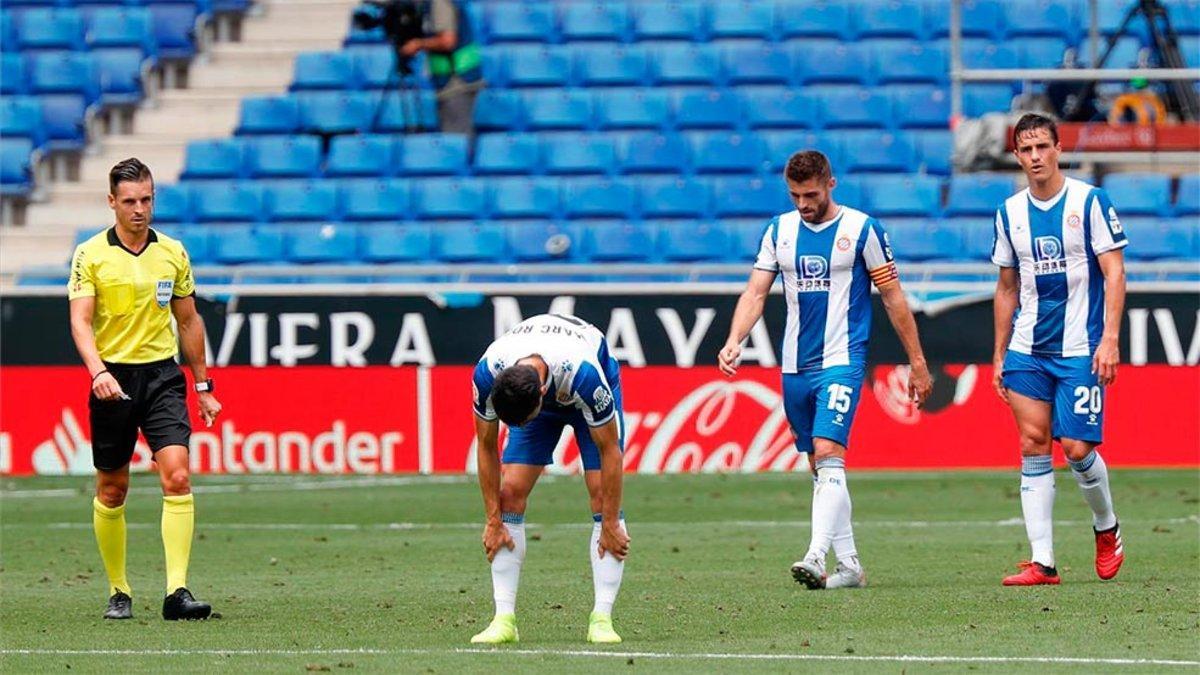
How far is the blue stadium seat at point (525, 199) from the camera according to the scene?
21781 millimetres

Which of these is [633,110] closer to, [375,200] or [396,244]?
[375,200]

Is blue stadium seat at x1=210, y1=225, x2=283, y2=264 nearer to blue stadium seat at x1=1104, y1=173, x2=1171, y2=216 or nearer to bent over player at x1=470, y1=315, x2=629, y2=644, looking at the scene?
blue stadium seat at x1=1104, y1=173, x2=1171, y2=216

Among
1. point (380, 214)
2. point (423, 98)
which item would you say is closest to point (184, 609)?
point (380, 214)

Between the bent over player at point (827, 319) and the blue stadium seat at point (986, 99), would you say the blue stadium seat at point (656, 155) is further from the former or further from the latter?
the bent over player at point (827, 319)

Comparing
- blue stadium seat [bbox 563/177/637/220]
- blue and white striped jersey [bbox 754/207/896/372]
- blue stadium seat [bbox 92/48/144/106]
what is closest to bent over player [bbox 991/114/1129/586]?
blue and white striped jersey [bbox 754/207/896/372]

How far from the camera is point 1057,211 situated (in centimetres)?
1023

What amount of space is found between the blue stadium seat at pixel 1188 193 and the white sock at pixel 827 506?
11923 mm

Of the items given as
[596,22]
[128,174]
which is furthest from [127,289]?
[596,22]

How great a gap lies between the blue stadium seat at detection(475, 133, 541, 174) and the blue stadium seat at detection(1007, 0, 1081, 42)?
17.7 feet

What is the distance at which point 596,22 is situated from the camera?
24.3m

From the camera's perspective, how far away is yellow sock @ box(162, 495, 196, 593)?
31.1 ft

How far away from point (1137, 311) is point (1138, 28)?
6.72m

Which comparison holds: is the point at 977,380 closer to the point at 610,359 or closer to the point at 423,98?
the point at 423,98

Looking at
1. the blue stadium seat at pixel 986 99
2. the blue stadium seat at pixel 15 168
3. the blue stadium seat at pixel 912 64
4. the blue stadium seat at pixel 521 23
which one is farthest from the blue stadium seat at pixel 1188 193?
the blue stadium seat at pixel 15 168
